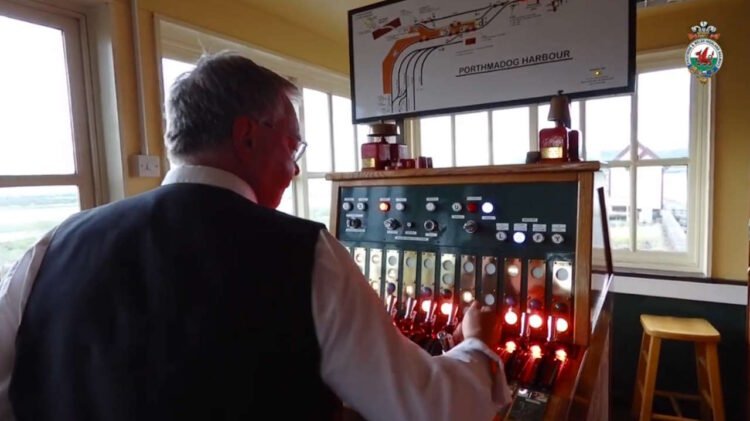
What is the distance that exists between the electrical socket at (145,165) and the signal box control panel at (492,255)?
44.4 inches

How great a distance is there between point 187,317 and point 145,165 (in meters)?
1.67

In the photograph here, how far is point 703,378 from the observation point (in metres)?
2.37

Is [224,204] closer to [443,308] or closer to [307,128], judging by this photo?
[443,308]

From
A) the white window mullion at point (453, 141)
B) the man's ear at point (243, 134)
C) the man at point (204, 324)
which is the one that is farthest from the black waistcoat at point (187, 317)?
the white window mullion at point (453, 141)

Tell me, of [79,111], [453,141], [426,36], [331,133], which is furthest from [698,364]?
[79,111]

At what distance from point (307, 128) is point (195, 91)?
2449 mm

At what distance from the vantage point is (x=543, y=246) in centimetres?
112

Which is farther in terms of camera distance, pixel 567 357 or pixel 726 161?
pixel 726 161

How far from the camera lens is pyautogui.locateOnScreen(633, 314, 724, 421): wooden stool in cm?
217

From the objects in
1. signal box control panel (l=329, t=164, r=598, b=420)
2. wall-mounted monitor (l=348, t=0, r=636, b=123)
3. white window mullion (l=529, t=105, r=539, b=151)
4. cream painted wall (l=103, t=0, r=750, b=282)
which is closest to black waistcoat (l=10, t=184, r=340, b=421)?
signal box control panel (l=329, t=164, r=598, b=420)

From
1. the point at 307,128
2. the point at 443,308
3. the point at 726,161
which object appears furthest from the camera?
the point at 307,128

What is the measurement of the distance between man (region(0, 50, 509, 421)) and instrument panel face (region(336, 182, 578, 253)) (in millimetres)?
513

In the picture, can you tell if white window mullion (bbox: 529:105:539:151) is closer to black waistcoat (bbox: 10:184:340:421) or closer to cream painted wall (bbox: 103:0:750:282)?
cream painted wall (bbox: 103:0:750:282)

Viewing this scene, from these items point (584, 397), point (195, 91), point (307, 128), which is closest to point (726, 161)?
point (584, 397)
